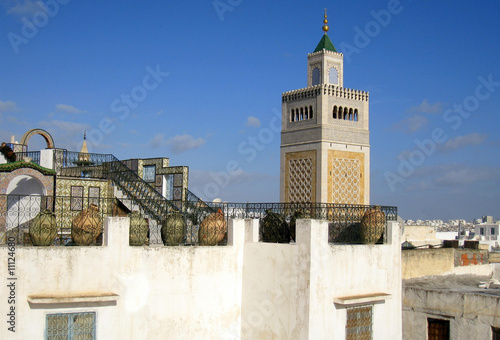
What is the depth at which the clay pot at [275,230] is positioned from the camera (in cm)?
1065

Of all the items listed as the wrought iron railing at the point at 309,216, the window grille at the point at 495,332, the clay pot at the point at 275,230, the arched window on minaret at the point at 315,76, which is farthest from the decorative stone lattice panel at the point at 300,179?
the clay pot at the point at 275,230

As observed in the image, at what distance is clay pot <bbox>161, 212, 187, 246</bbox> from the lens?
10383 millimetres

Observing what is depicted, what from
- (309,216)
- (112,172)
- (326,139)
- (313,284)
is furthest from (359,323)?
(326,139)

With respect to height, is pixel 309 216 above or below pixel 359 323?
above

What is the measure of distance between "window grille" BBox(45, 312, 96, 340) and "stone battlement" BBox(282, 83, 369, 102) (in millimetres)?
23861

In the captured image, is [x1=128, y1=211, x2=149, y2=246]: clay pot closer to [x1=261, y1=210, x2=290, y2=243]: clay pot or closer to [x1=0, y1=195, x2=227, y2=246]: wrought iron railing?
[x1=0, y1=195, x2=227, y2=246]: wrought iron railing

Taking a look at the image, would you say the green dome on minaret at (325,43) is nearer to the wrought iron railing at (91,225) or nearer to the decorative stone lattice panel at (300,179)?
the decorative stone lattice panel at (300,179)

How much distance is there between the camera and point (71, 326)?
8555 mm

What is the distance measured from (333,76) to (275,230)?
2261 cm

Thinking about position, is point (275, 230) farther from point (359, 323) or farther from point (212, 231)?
point (359, 323)

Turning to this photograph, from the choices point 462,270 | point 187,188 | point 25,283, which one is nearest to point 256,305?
point 25,283

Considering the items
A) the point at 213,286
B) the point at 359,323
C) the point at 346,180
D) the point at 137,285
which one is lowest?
the point at 359,323

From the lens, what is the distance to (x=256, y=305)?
1009 cm

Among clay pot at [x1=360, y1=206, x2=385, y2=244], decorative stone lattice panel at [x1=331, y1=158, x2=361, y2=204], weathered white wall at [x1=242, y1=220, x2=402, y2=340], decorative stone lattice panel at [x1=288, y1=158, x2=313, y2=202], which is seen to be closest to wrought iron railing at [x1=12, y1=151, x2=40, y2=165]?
weathered white wall at [x1=242, y1=220, x2=402, y2=340]
